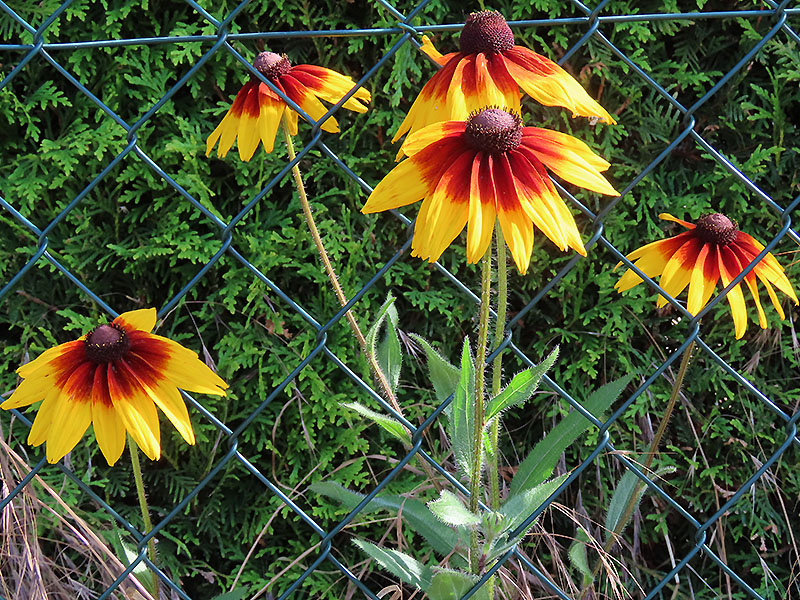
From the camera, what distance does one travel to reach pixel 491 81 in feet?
3.21

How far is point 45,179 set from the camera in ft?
5.98

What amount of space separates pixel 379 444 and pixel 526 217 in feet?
3.71

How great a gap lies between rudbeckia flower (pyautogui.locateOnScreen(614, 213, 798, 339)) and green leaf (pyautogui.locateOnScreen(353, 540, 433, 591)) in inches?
20.4

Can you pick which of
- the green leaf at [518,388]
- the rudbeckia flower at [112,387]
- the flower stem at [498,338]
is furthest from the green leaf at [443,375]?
the rudbeckia flower at [112,387]

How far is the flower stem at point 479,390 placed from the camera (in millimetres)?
901

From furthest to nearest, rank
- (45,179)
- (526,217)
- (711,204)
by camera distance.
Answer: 1. (711,204)
2. (45,179)
3. (526,217)

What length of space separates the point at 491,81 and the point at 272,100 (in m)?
0.37

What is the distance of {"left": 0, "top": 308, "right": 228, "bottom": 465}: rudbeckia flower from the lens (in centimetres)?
101

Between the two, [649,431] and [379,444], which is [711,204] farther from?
[379,444]

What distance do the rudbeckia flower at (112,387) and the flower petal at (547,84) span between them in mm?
523

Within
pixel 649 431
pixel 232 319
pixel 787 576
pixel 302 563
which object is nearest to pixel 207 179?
pixel 232 319

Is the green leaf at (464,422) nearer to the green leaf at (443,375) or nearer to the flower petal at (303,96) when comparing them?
the green leaf at (443,375)

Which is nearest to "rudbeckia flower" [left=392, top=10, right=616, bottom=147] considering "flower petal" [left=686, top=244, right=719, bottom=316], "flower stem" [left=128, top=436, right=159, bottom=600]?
"flower petal" [left=686, top=244, right=719, bottom=316]

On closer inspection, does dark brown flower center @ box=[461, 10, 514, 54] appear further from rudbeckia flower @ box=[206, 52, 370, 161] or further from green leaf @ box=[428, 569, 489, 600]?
green leaf @ box=[428, 569, 489, 600]
